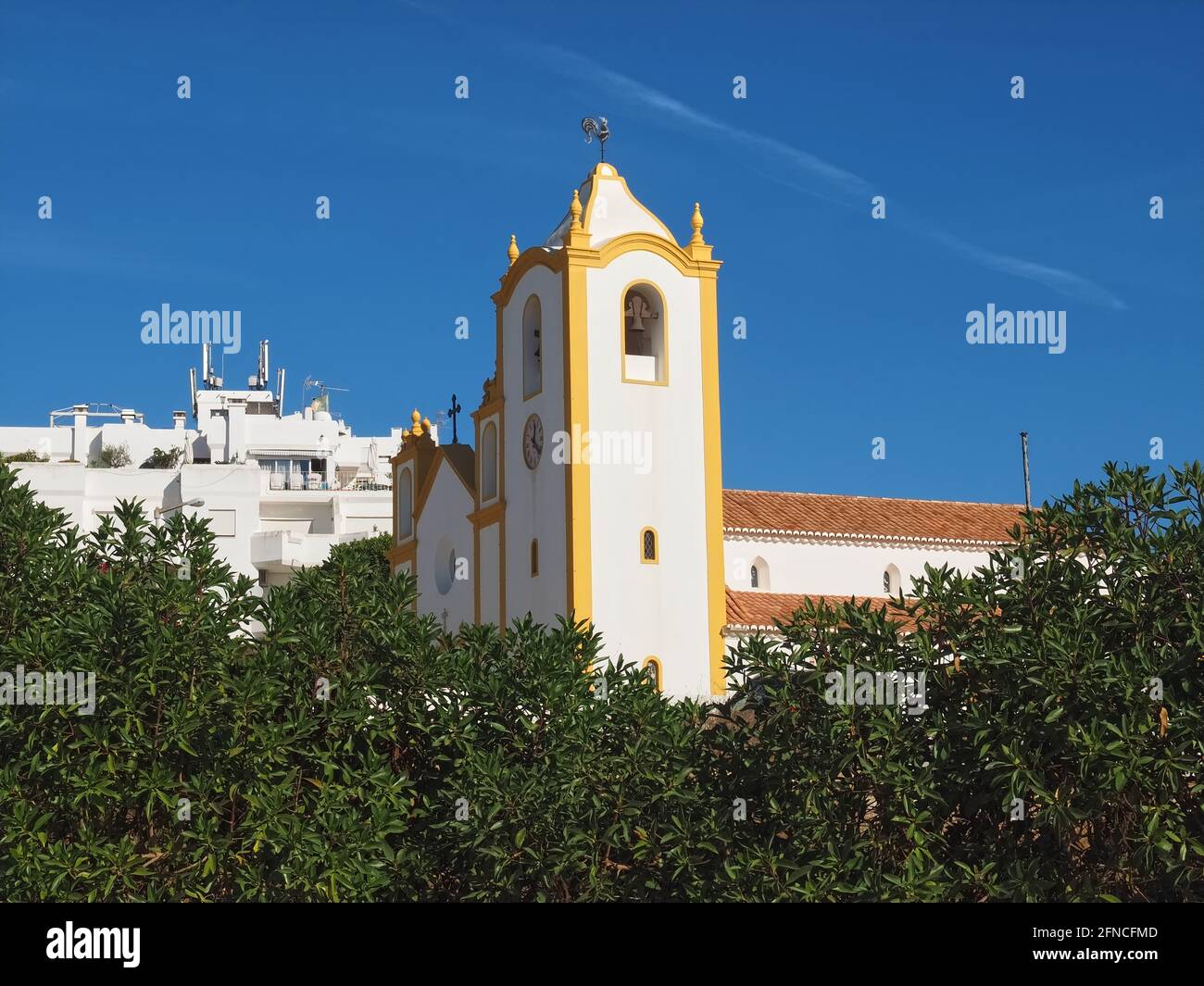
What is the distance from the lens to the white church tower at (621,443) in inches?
1366

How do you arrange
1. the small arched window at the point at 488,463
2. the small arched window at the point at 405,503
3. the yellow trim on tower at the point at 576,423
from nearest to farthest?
the yellow trim on tower at the point at 576,423, the small arched window at the point at 488,463, the small arched window at the point at 405,503

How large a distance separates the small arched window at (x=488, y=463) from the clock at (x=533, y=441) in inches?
80.8

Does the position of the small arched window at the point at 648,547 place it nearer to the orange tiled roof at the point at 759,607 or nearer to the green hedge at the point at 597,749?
the orange tiled roof at the point at 759,607

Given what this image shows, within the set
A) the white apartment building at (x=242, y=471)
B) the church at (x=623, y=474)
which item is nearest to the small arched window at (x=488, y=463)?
the church at (x=623, y=474)

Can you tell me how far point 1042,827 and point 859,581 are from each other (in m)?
23.9

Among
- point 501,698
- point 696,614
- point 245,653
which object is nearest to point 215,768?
point 245,653

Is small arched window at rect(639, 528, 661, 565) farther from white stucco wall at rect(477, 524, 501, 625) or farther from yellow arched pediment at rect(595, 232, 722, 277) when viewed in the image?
yellow arched pediment at rect(595, 232, 722, 277)

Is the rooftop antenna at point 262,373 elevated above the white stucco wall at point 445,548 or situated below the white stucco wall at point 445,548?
above
